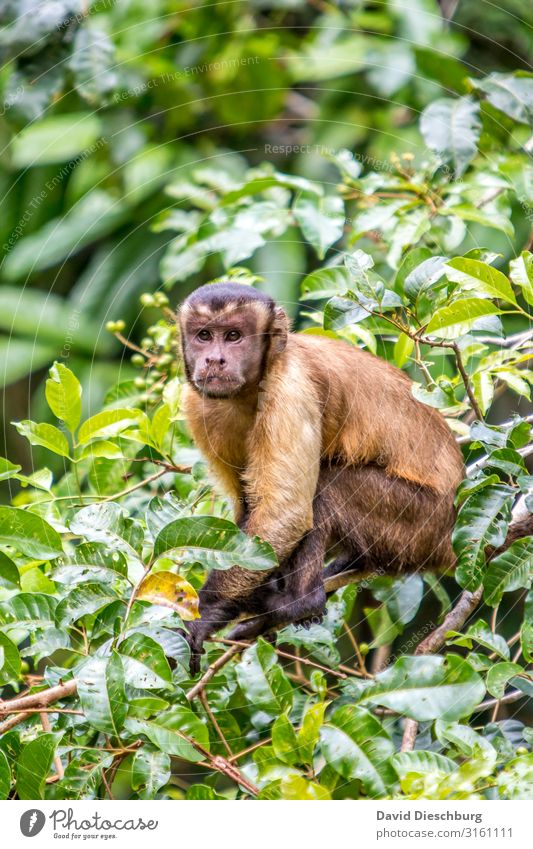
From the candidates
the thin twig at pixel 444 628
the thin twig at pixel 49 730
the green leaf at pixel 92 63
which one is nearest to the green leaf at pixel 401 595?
A: the thin twig at pixel 444 628

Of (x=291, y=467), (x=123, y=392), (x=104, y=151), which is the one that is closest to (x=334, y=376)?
(x=291, y=467)

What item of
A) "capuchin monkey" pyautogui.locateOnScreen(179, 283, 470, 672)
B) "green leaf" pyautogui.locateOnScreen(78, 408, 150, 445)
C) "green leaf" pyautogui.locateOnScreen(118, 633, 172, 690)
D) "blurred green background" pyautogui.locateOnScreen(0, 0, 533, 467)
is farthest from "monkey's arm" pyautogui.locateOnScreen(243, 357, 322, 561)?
"blurred green background" pyautogui.locateOnScreen(0, 0, 533, 467)

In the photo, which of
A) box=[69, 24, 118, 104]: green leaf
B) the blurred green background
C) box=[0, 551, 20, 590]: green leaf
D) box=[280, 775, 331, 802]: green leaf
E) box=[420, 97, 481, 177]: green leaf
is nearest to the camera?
box=[280, 775, 331, 802]: green leaf

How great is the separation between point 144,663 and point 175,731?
218mm

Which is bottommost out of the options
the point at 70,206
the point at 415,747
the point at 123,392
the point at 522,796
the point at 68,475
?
the point at 415,747

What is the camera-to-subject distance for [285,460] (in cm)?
370

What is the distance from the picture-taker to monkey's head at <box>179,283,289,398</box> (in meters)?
3.71

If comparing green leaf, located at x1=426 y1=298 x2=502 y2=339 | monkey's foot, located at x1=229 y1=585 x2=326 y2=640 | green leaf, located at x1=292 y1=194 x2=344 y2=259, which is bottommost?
monkey's foot, located at x1=229 y1=585 x2=326 y2=640

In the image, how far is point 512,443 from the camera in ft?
9.84

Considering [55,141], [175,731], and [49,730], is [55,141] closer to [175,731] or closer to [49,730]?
[49,730]

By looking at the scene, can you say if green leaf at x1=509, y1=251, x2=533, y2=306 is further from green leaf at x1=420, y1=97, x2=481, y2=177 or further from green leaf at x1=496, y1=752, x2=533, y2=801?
green leaf at x1=496, y1=752, x2=533, y2=801

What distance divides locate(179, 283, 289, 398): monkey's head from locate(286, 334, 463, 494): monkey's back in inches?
5.7

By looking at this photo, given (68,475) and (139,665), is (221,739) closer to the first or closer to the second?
(139,665)
